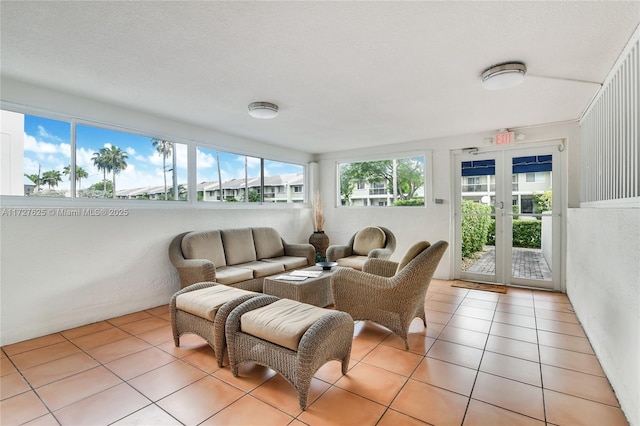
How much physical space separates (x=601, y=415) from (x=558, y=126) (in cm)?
398

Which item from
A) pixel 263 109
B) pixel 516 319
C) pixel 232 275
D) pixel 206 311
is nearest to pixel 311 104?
pixel 263 109

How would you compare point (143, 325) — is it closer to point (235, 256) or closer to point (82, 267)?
point (82, 267)

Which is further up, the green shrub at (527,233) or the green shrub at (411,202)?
the green shrub at (411,202)

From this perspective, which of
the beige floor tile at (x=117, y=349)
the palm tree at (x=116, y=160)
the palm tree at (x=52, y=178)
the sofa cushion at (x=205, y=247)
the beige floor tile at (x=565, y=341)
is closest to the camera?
the beige floor tile at (x=117, y=349)

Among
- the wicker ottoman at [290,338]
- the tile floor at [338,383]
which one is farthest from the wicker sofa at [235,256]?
the wicker ottoman at [290,338]

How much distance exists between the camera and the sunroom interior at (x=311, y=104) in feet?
6.34

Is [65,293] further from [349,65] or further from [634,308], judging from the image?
[634,308]

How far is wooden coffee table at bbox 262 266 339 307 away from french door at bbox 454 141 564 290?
2.86 m

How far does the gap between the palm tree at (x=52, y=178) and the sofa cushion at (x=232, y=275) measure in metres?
1.96

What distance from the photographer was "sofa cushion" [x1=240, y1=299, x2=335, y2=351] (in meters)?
1.96

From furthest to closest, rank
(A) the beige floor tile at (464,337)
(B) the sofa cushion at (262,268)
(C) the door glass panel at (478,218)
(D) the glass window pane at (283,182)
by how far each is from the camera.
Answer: (D) the glass window pane at (283,182)
(C) the door glass panel at (478,218)
(B) the sofa cushion at (262,268)
(A) the beige floor tile at (464,337)

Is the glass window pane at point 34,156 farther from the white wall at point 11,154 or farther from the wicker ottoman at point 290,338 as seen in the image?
the wicker ottoman at point 290,338

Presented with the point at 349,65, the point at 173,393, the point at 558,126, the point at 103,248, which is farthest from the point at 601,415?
the point at 103,248

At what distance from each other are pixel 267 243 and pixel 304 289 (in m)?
1.80
